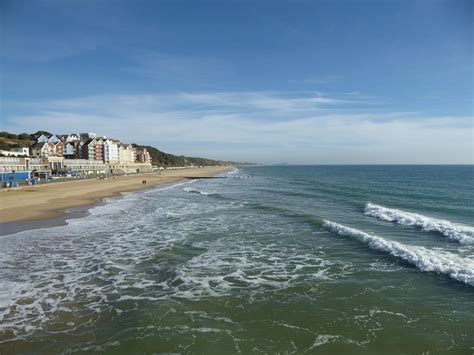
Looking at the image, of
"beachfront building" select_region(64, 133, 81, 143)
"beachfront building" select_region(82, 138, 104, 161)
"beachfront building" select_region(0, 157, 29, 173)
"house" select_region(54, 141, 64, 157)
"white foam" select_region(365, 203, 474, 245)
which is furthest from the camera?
"beachfront building" select_region(64, 133, 81, 143)

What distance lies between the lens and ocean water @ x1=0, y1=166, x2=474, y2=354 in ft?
24.5

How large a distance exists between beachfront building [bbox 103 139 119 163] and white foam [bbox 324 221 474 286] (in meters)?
120

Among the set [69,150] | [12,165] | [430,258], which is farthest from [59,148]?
[430,258]

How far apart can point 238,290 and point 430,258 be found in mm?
8120

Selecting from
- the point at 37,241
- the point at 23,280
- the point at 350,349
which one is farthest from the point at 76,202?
the point at 350,349

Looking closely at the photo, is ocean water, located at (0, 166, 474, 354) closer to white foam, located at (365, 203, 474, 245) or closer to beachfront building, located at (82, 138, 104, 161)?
white foam, located at (365, 203, 474, 245)

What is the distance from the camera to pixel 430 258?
13008mm

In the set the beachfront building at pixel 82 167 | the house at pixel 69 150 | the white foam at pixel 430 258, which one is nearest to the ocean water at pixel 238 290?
the white foam at pixel 430 258

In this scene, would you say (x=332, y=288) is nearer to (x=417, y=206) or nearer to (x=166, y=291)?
(x=166, y=291)

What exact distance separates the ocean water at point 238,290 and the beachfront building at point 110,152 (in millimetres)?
111798

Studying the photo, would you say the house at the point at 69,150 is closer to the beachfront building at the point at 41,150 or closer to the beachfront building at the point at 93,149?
the beachfront building at the point at 93,149

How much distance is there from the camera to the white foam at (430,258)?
11.3 m

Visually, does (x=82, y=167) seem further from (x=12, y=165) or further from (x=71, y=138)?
(x=71, y=138)

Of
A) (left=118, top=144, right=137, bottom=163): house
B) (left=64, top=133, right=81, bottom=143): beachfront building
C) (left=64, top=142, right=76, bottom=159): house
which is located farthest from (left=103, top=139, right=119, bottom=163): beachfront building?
(left=64, top=142, right=76, bottom=159): house
